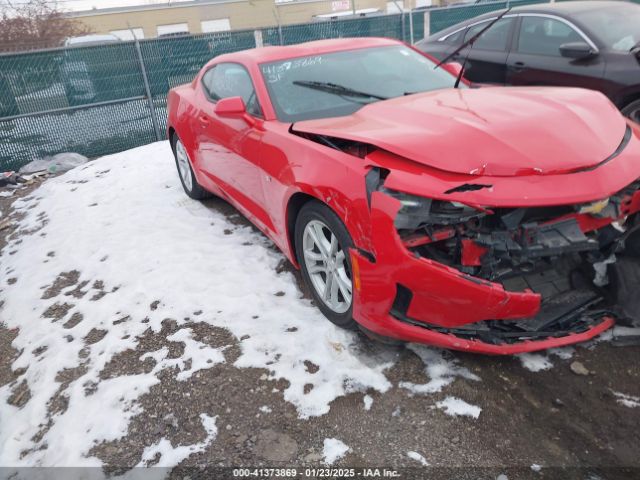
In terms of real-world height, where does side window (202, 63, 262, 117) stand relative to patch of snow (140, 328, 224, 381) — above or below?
above

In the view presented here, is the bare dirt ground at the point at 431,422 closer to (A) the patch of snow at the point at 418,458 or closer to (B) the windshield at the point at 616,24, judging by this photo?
(A) the patch of snow at the point at 418,458

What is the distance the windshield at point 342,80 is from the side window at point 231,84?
16 cm

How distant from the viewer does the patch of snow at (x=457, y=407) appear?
2.28 meters

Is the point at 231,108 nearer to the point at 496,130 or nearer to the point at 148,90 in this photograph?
the point at 496,130

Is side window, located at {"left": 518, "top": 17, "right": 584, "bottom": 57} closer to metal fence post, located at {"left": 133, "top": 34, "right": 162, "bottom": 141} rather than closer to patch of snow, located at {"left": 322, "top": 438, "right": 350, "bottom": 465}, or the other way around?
patch of snow, located at {"left": 322, "top": 438, "right": 350, "bottom": 465}

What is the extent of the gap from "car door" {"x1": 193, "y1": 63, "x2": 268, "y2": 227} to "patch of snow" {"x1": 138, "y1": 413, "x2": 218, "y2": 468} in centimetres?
158

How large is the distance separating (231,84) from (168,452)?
9.30 feet

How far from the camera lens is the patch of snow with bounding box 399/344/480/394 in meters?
2.44

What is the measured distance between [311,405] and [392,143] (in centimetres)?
135

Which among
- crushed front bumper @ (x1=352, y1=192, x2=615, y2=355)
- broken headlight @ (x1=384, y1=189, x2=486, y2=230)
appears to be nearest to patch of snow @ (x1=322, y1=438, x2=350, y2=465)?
crushed front bumper @ (x1=352, y1=192, x2=615, y2=355)

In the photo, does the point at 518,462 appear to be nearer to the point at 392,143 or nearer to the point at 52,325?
the point at 392,143

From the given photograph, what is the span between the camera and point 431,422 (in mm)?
2254

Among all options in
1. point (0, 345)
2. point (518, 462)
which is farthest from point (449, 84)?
point (0, 345)

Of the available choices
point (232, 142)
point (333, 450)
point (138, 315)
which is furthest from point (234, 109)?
point (333, 450)
